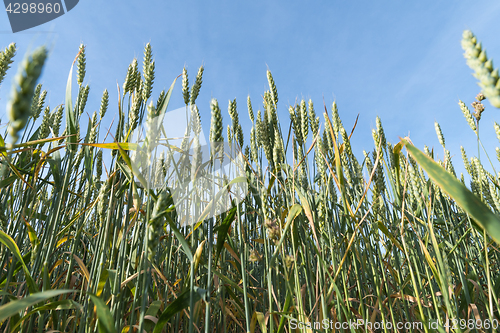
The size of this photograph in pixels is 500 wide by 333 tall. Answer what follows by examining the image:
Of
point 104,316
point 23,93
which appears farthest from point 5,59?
point 104,316

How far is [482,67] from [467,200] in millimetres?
229

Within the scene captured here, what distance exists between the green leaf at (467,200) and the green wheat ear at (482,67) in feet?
0.41

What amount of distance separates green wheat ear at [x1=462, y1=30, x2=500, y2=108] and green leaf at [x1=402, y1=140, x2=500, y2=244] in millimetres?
126

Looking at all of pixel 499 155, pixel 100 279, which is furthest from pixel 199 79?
pixel 499 155

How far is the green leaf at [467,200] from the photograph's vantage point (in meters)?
0.34

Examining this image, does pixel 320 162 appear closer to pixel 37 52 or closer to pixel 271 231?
pixel 271 231

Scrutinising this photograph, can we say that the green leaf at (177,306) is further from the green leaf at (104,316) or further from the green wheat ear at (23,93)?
the green wheat ear at (23,93)

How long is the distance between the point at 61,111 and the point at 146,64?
3.51 ft

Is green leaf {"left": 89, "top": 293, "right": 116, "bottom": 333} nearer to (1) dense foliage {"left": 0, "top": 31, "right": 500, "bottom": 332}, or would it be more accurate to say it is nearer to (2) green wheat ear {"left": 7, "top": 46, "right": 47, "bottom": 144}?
(1) dense foliage {"left": 0, "top": 31, "right": 500, "bottom": 332}

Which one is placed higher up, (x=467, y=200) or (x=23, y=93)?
(x=23, y=93)

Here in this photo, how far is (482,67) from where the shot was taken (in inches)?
16.4

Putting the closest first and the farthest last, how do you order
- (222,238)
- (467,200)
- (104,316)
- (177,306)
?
(467,200), (104,316), (177,306), (222,238)

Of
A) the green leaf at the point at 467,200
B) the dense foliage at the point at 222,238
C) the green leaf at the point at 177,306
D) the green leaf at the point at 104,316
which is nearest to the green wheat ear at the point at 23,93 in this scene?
the dense foliage at the point at 222,238

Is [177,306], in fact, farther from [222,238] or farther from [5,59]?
[5,59]
